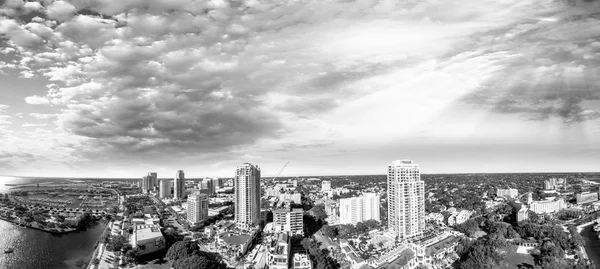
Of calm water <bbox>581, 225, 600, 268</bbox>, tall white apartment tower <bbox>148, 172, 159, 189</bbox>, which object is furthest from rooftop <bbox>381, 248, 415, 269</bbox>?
tall white apartment tower <bbox>148, 172, 159, 189</bbox>

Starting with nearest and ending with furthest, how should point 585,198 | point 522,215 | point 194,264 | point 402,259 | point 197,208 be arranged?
point 194,264, point 402,259, point 522,215, point 197,208, point 585,198

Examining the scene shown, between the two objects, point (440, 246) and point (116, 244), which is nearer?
point (440, 246)

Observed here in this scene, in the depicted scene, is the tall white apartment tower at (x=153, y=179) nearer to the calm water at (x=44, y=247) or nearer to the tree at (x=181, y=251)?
the calm water at (x=44, y=247)

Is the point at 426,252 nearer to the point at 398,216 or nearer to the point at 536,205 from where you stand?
the point at 398,216

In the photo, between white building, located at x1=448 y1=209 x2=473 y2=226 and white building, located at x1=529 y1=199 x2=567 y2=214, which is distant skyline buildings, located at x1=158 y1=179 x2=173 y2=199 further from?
white building, located at x1=529 y1=199 x2=567 y2=214

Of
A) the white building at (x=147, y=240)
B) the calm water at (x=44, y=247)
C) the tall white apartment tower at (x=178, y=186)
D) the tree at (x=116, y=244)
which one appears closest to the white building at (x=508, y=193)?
the white building at (x=147, y=240)

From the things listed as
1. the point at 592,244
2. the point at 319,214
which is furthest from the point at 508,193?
the point at 319,214

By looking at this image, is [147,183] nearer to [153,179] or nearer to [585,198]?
[153,179]
